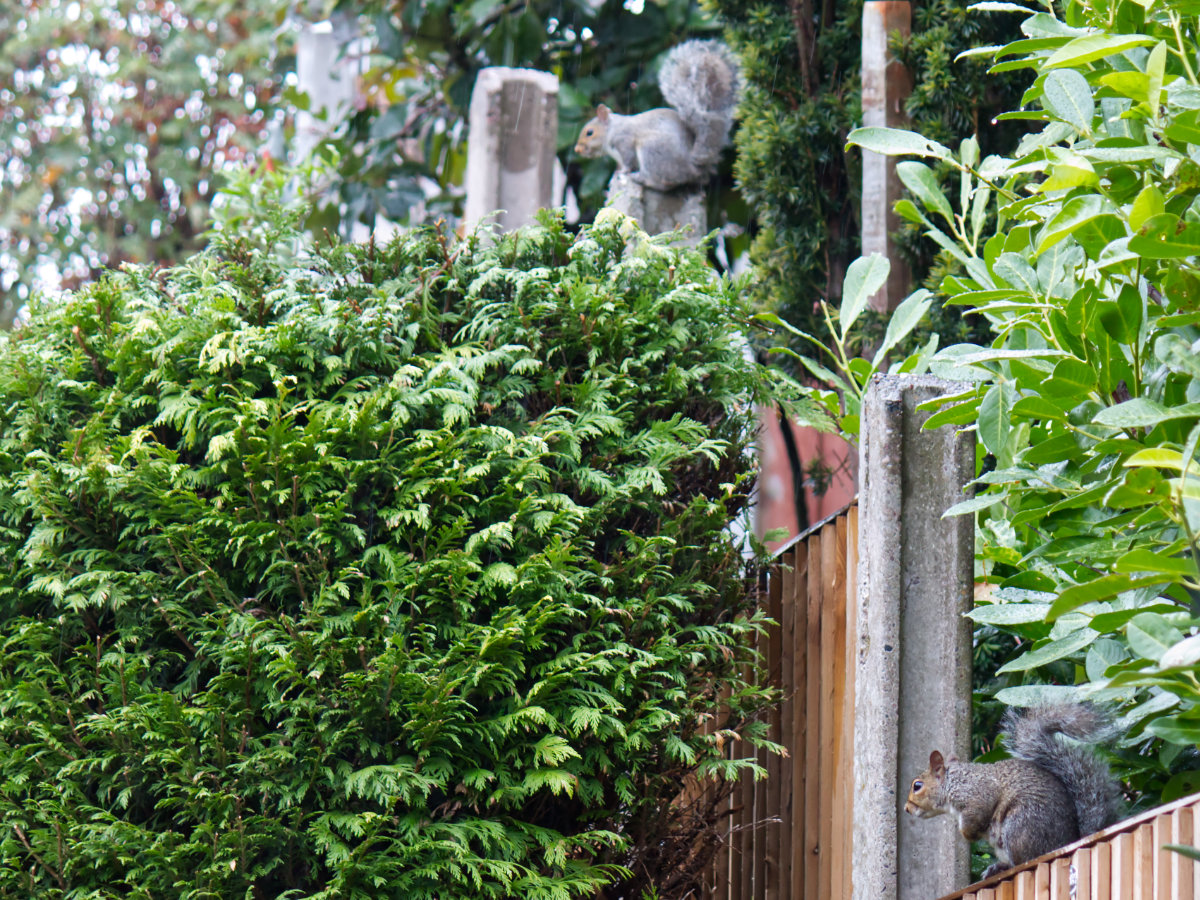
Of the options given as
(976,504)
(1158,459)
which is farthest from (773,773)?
(1158,459)

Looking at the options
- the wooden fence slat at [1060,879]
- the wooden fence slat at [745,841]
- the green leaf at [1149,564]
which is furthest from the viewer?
the wooden fence slat at [745,841]

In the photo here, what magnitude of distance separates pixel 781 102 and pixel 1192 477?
278cm

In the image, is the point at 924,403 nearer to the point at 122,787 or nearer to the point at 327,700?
the point at 327,700

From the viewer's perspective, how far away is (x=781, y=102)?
12.6ft

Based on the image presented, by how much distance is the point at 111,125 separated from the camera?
9.46 m

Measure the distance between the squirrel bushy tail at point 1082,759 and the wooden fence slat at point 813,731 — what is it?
2.15ft

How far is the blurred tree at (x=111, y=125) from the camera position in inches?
367

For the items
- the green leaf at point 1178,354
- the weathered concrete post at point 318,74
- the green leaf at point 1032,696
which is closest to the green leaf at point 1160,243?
the green leaf at point 1178,354

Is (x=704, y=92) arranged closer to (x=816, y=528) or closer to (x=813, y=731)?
(x=816, y=528)

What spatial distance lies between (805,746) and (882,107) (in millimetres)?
1986

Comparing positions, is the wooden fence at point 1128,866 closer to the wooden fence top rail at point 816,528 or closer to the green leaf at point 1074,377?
the green leaf at point 1074,377

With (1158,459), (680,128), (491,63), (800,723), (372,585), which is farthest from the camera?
(491,63)

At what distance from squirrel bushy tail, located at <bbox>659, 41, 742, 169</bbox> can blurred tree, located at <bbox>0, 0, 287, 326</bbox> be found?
19.7ft

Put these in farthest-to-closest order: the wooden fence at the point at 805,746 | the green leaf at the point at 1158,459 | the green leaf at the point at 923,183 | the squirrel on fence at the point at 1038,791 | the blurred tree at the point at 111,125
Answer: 1. the blurred tree at the point at 111,125
2. the wooden fence at the point at 805,746
3. the green leaf at the point at 923,183
4. the squirrel on fence at the point at 1038,791
5. the green leaf at the point at 1158,459
